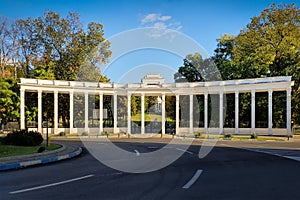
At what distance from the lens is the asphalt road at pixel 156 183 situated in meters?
7.16

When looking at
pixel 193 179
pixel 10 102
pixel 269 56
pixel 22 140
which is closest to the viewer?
pixel 193 179

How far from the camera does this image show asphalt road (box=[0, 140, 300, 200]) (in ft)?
23.5

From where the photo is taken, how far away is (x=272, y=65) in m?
45.0

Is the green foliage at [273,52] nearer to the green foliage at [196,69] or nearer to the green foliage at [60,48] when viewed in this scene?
the green foliage at [196,69]

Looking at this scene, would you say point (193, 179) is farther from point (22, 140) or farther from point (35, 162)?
point (22, 140)

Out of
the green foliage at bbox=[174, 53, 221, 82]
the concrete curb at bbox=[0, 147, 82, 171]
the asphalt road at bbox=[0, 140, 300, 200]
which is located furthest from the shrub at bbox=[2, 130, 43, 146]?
the green foliage at bbox=[174, 53, 221, 82]

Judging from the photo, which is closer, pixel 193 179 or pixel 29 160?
pixel 193 179

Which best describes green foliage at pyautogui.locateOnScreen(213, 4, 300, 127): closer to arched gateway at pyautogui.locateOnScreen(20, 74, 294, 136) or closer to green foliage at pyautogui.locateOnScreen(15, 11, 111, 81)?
arched gateway at pyautogui.locateOnScreen(20, 74, 294, 136)

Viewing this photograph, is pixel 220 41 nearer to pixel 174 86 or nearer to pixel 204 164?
pixel 174 86

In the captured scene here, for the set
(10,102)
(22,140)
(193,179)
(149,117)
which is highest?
(10,102)

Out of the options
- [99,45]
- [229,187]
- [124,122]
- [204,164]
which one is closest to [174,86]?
[124,122]

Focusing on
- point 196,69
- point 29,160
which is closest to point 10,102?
point 29,160

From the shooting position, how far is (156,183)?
8.54 m

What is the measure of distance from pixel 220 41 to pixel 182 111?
50.3 feet
